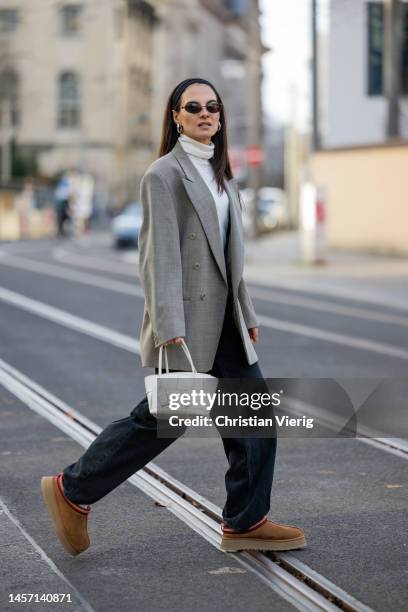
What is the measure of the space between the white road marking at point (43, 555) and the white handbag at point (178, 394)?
66cm

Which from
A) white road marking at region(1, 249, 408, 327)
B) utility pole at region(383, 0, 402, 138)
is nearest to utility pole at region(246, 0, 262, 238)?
utility pole at region(383, 0, 402, 138)

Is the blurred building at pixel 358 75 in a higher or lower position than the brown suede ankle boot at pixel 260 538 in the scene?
higher

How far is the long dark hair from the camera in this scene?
516 cm

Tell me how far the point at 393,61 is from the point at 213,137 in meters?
25.8

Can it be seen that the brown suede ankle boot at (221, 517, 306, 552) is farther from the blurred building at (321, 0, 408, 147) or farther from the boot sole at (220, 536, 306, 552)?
the blurred building at (321, 0, 408, 147)

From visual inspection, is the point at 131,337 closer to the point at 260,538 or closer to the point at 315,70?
the point at 260,538

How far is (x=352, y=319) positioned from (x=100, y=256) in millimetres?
16374

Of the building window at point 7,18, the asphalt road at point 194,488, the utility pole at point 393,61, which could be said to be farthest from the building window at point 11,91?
the asphalt road at point 194,488

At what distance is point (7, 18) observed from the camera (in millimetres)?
77188

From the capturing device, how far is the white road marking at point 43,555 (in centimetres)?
463

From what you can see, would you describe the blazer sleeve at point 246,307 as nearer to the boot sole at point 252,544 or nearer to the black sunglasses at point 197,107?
the black sunglasses at point 197,107

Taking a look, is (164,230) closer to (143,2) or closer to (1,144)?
(1,144)

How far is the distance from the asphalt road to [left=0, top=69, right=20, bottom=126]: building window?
6347 cm

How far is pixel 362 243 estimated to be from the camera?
31.4 meters
